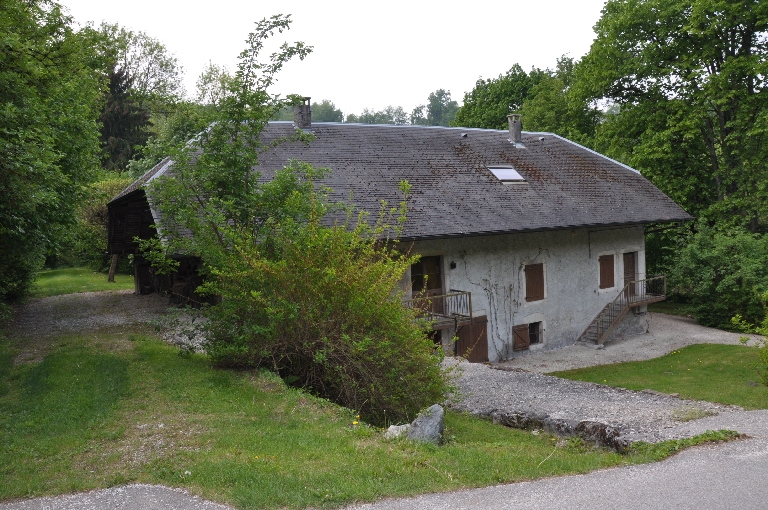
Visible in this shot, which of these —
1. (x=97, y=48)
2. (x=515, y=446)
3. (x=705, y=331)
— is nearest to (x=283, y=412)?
(x=515, y=446)

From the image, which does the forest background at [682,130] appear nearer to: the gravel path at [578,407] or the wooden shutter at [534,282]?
the wooden shutter at [534,282]

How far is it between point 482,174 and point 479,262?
350 centimetres

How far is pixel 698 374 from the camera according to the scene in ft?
57.7

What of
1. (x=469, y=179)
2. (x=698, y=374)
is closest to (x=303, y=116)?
(x=469, y=179)

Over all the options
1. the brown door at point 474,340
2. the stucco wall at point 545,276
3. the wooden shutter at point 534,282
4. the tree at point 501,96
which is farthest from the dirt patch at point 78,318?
the tree at point 501,96

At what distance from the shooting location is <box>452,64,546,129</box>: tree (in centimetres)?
3947

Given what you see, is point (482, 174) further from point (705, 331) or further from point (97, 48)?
point (97, 48)

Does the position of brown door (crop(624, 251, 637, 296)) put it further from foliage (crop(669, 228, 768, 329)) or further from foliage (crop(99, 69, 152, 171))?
foliage (crop(99, 69, 152, 171))

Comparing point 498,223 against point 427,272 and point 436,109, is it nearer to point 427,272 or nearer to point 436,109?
point 427,272

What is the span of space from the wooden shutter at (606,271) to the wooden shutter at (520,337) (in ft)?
13.5

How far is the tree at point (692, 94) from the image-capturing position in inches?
951

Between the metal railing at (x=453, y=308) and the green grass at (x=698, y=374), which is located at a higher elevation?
the metal railing at (x=453, y=308)

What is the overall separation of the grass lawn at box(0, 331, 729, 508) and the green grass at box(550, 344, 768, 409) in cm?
666

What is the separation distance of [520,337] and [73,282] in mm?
20047
